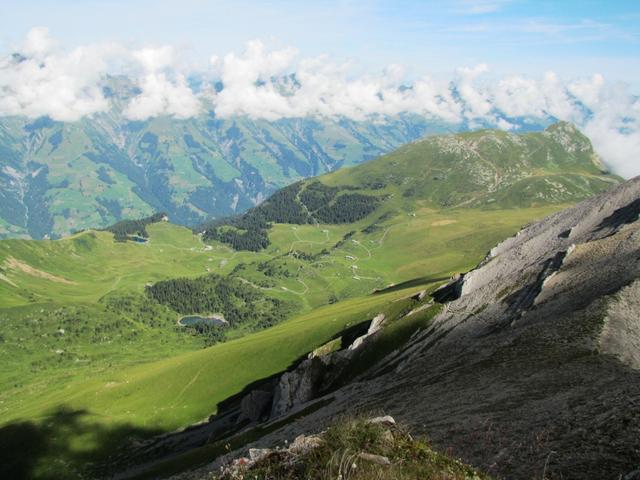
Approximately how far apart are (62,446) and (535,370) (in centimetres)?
11240

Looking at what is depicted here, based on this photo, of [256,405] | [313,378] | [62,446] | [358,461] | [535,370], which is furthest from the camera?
[62,446]

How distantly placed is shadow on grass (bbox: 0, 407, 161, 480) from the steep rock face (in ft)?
224

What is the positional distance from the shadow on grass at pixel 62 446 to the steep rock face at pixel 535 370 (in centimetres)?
6836

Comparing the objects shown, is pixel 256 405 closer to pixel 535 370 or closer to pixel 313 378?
pixel 313 378

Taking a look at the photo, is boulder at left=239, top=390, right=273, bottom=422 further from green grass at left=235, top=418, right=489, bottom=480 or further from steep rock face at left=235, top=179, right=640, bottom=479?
green grass at left=235, top=418, right=489, bottom=480

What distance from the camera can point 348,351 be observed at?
99.0 metres

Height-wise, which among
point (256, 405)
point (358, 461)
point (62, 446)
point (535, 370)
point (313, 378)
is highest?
point (358, 461)

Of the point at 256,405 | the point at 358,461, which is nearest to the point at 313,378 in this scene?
the point at 256,405

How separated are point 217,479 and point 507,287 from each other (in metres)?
70.5

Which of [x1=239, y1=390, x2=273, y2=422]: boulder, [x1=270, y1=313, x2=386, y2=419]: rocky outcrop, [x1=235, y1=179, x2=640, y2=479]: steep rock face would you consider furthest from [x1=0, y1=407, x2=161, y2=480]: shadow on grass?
[x1=235, y1=179, x2=640, y2=479]: steep rock face

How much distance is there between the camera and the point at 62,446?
11625cm

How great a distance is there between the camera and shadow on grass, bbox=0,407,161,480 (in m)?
108

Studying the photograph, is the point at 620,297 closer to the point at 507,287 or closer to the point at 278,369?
the point at 507,287

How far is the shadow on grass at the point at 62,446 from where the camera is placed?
354ft
